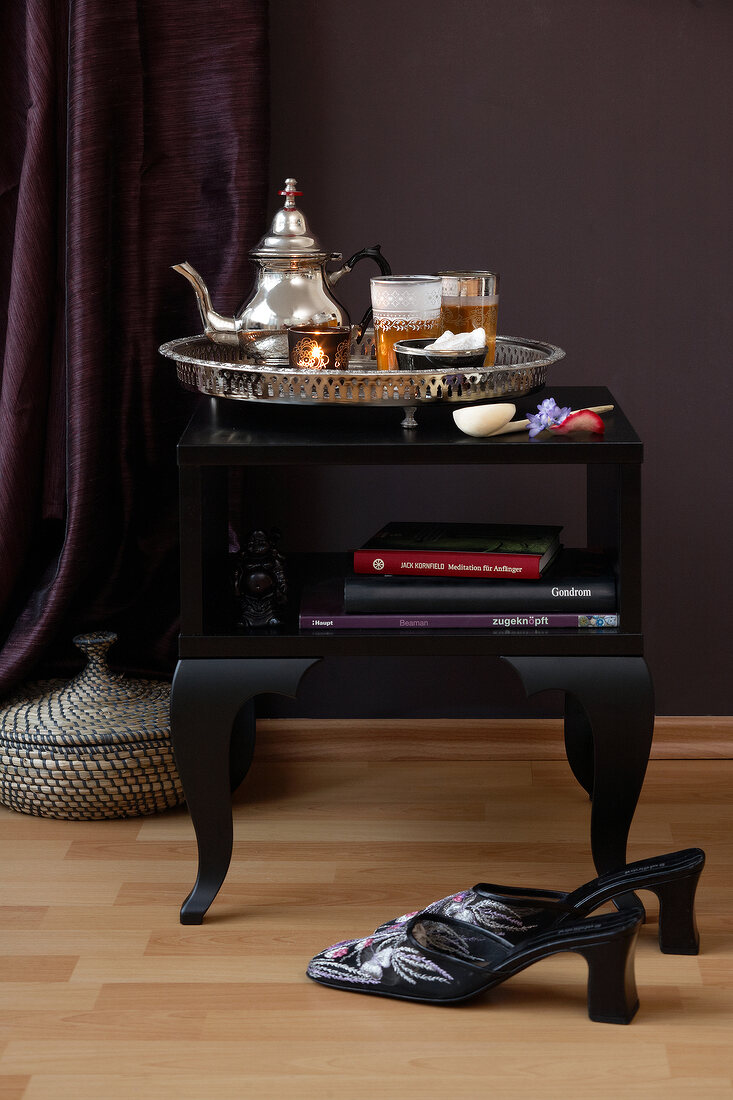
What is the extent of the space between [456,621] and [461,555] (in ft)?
0.29

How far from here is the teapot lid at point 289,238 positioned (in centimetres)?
160

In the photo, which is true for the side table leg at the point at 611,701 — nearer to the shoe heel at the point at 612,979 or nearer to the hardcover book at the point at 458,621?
the hardcover book at the point at 458,621

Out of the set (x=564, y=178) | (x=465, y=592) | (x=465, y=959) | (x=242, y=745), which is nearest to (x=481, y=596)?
(x=465, y=592)

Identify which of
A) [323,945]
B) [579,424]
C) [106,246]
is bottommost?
[323,945]

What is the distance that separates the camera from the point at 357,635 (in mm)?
1510

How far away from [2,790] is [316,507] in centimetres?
65

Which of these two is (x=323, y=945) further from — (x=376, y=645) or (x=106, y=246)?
(x=106, y=246)

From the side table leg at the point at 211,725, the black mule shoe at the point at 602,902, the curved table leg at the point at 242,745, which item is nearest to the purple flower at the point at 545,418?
the side table leg at the point at 211,725

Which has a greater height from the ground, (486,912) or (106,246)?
(106,246)

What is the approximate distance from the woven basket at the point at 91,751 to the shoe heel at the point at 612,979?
73 centimetres

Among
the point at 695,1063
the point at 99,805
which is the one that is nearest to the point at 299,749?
the point at 99,805

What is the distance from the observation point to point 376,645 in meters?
1.51

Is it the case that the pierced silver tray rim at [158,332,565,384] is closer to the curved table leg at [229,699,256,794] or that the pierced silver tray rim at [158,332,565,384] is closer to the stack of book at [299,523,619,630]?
the stack of book at [299,523,619,630]

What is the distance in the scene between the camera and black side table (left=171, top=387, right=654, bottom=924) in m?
1.45
